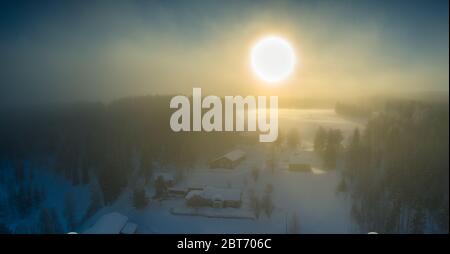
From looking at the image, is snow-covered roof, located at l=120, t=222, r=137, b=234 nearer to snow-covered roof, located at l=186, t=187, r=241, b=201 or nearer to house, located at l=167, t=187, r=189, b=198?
house, located at l=167, t=187, r=189, b=198

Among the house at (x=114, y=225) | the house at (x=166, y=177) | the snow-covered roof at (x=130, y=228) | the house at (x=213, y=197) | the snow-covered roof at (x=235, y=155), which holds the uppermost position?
the snow-covered roof at (x=235, y=155)

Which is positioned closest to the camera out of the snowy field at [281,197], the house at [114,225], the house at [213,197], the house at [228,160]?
the house at [114,225]

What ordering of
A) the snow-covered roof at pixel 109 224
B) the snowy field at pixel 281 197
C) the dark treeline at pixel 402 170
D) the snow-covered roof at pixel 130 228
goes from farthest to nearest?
the dark treeline at pixel 402 170, the snowy field at pixel 281 197, the snow-covered roof at pixel 130 228, the snow-covered roof at pixel 109 224

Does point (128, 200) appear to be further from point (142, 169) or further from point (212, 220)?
point (212, 220)

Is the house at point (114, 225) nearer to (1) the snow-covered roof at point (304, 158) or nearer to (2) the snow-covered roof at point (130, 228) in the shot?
(2) the snow-covered roof at point (130, 228)

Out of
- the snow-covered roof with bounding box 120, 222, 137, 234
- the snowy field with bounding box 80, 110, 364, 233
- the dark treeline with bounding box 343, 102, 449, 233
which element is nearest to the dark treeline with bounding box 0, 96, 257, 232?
the snowy field with bounding box 80, 110, 364, 233

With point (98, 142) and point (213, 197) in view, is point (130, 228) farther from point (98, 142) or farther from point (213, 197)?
point (98, 142)

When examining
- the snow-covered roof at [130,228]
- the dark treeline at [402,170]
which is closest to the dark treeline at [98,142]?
the snow-covered roof at [130,228]
